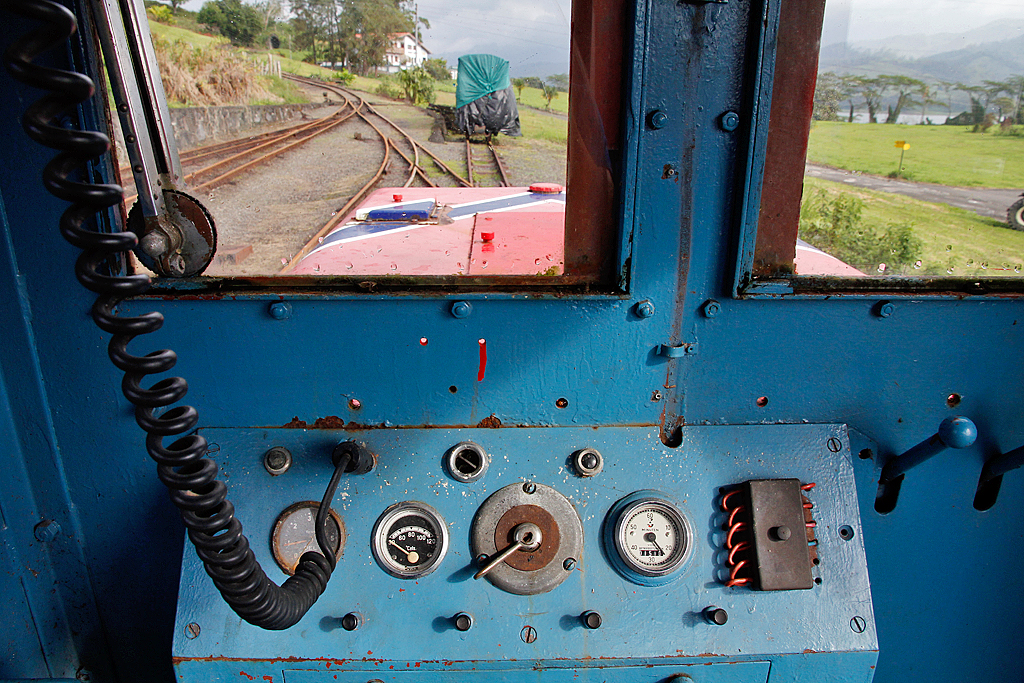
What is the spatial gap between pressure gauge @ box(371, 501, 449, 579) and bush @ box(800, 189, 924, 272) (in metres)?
1.16

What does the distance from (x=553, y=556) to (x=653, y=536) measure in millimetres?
254

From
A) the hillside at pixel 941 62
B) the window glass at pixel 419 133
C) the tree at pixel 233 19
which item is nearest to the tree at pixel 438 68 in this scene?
the window glass at pixel 419 133

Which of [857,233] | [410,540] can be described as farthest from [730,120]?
[410,540]

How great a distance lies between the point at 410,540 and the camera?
1429mm

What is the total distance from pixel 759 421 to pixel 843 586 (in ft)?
1.44

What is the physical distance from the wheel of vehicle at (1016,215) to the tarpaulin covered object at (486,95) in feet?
4.12

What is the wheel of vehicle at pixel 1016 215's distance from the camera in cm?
141

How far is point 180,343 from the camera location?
138 centimetres

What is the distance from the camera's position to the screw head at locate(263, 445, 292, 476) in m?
1.45

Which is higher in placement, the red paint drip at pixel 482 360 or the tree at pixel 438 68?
the tree at pixel 438 68

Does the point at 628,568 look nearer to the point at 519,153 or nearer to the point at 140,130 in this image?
the point at 519,153

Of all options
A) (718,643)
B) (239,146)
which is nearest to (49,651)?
(718,643)

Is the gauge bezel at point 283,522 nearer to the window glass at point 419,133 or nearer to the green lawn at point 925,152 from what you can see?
the window glass at point 419,133

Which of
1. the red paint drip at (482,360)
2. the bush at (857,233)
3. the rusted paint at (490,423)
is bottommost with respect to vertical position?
the rusted paint at (490,423)
